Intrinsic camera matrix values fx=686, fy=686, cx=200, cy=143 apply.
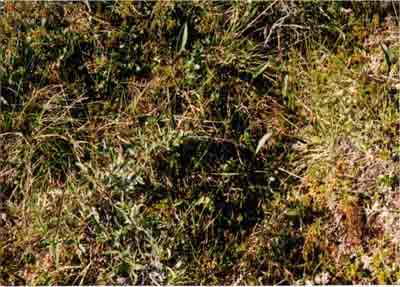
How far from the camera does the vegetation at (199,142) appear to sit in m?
3.55

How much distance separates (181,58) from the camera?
4066mm

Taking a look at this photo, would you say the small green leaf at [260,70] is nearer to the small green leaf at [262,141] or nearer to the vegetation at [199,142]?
the vegetation at [199,142]

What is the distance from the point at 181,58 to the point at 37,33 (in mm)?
879

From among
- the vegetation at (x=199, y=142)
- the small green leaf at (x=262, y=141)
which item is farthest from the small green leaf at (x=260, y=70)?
the small green leaf at (x=262, y=141)

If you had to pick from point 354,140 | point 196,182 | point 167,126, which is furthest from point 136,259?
point 354,140

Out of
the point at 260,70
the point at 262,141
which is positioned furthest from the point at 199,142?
the point at 260,70

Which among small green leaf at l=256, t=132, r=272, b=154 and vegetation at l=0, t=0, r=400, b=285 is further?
small green leaf at l=256, t=132, r=272, b=154

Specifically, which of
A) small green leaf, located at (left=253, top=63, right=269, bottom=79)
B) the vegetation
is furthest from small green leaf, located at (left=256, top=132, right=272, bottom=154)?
small green leaf, located at (left=253, top=63, right=269, bottom=79)

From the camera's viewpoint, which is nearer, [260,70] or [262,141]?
[262,141]

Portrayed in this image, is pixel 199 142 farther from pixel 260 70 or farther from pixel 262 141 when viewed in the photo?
pixel 260 70

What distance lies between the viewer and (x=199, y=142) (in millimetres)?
3797

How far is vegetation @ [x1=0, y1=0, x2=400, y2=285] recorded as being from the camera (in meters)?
3.55

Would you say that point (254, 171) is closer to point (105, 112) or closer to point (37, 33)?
point (105, 112)

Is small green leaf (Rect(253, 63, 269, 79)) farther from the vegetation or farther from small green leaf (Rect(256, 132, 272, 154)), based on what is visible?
small green leaf (Rect(256, 132, 272, 154))
